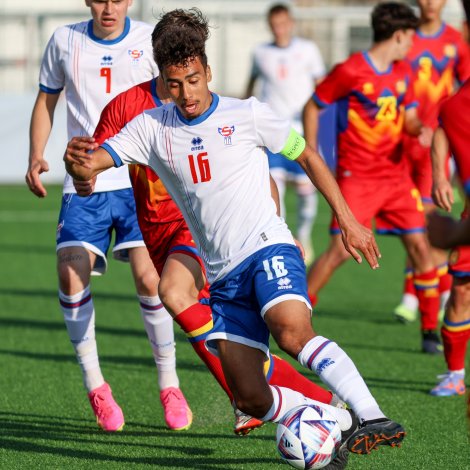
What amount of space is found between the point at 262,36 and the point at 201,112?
55.9 feet

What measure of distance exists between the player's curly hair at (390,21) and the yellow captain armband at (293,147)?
3.45 meters

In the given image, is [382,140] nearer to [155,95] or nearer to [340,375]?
[155,95]

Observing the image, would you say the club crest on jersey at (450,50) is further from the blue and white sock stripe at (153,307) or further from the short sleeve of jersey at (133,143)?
the short sleeve of jersey at (133,143)

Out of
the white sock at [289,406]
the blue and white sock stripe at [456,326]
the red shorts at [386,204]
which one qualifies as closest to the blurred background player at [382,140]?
the red shorts at [386,204]

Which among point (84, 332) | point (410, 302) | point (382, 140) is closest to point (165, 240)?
point (84, 332)

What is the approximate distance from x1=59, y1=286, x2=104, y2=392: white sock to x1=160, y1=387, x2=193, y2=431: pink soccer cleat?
0.37m

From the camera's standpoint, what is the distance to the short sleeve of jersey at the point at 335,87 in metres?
8.24

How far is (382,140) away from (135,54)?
267 cm

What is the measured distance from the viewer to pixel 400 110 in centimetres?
842

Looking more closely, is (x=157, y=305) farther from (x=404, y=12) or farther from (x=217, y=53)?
(x=217, y=53)

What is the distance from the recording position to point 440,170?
611cm

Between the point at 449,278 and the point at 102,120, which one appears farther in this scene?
the point at 449,278

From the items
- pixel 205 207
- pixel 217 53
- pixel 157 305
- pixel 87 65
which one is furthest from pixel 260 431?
pixel 217 53

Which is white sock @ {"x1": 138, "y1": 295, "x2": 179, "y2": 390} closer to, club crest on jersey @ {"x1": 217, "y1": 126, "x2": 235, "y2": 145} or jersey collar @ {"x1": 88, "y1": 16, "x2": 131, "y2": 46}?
jersey collar @ {"x1": 88, "y1": 16, "x2": 131, "y2": 46}
